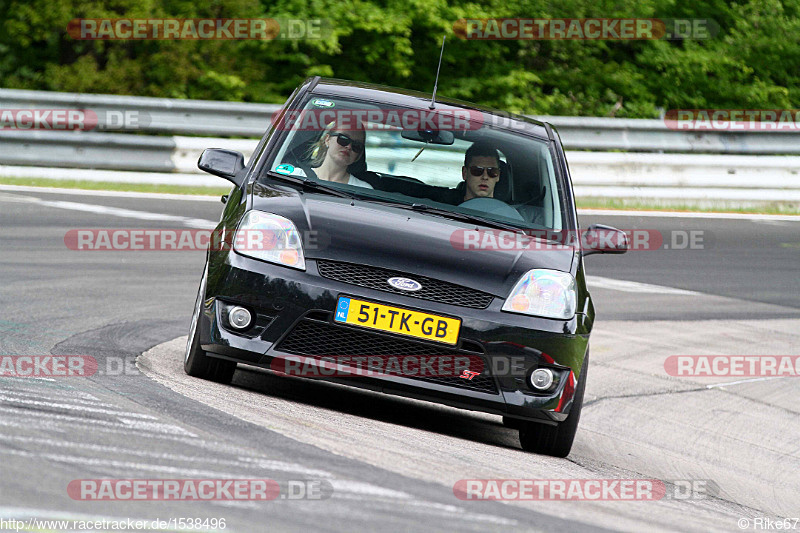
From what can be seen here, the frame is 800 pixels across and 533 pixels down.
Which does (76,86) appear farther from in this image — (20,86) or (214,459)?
(214,459)

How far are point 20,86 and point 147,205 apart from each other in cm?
778

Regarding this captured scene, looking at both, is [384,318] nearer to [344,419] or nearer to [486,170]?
[344,419]

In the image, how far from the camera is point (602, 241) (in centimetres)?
657

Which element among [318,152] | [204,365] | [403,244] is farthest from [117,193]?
[403,244]

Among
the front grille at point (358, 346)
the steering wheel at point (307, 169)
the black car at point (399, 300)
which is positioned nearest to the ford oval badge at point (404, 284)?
the black car at point (399, 300)

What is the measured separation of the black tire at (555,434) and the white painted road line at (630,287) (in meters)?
5.50

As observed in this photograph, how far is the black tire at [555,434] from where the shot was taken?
5945mm

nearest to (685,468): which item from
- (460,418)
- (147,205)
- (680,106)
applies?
(460,418)

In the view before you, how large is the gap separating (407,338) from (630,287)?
6.47m

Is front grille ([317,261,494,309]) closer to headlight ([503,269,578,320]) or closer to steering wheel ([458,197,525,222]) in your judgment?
headlight ([503,269,578,320])

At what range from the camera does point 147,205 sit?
1338 centimetres

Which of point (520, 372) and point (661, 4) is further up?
point (661, 4)

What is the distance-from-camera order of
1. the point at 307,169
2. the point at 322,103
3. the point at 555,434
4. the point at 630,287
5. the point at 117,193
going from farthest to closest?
the point at 117,193 → the point at 630,287 → the point at 322,103 → the point at 307,169 → the point at 555,434

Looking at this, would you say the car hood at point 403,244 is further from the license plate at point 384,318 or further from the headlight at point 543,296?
the license plate at point 384,318
